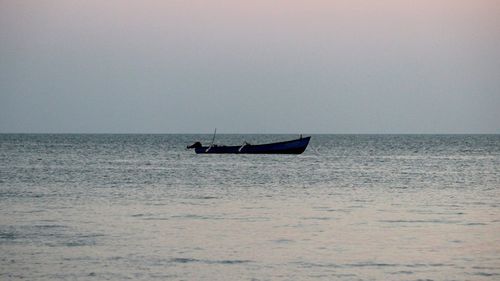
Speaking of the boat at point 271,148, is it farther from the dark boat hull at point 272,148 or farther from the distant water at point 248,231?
the distant water at point 248,231

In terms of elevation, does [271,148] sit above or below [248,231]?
above

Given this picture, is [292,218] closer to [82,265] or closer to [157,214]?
[157,214]

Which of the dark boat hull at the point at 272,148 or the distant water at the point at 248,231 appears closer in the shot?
the distant water at the point at 248,231

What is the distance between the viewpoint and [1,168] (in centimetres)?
6931

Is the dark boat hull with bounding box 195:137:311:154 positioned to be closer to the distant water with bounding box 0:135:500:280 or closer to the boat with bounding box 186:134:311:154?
the boat with bounding box 186:134:311:154

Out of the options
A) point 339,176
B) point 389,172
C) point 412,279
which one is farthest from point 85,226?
point 389,172

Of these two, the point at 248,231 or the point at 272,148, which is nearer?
the point at 248,231

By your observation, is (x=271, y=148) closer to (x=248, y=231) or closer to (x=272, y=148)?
(x=272, y=148)

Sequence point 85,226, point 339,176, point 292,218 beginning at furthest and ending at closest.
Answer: point 339,176, point 292,218, point 85,226

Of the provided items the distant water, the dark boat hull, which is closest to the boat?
the dark boat hull

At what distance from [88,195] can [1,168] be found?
29.4m

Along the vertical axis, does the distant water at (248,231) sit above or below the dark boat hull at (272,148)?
below

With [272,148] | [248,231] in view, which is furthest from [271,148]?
[248,231]

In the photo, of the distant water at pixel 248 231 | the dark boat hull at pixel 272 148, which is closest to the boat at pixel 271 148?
the dark boat hull at pixel 272 148
